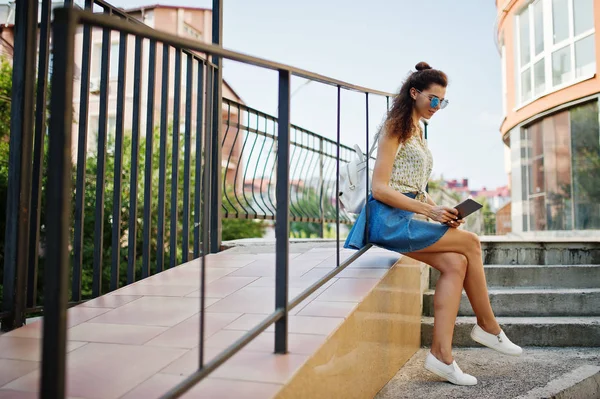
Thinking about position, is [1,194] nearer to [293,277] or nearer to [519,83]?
[293,277]

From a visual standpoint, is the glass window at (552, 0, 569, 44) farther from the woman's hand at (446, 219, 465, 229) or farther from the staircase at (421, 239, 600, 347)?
the woman's hand at (446, 219, 465, 229)

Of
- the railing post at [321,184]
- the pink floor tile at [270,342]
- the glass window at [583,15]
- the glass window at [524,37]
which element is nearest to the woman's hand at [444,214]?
the pink floor tile at [270,342]

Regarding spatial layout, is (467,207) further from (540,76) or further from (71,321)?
(540,76)

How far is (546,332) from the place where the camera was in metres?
3.04

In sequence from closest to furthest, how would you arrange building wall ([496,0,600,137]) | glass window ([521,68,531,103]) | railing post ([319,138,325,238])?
1. railing post ([319,138,325,238])
2. building wall ([496,0,600,137])
3. glass window ([521,68,531,103])

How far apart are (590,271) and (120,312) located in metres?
2.99

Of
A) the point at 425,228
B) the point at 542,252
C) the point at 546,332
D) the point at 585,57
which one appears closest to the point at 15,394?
the point at 425,228

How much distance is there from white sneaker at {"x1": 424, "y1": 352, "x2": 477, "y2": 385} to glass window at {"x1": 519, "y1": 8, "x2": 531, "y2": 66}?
42.2 ft

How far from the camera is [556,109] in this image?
1214 cm

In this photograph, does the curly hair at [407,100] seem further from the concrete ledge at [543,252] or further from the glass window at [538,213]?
the glass window at [538,213]

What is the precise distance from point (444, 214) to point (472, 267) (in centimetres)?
30

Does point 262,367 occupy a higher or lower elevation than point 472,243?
lower

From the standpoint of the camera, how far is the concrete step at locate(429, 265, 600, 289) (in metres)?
3.63

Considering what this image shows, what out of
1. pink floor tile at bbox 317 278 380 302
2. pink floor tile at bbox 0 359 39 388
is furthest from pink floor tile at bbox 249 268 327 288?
pink floor tile at bbox 0 359 39 388
